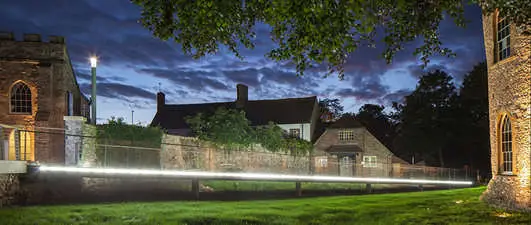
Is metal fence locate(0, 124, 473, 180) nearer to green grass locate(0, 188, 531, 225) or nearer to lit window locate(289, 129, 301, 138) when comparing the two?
green grass locate(0, 188, 531, 225)

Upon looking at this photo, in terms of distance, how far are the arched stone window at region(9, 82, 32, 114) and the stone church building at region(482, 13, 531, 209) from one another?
18.9 m

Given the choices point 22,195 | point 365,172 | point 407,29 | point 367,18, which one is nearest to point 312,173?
point 365,172

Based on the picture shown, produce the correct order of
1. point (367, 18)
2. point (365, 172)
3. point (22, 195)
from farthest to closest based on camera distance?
1. point (365, 172)
2. point (22, 195)
3. point (367, 18)

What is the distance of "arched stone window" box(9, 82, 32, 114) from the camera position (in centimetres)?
2389

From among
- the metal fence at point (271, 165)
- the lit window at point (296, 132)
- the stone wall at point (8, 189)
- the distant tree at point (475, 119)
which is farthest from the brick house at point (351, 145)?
the stone wall at point (8, 189)

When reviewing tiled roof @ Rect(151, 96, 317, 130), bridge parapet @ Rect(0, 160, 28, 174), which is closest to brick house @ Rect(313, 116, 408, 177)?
tiled roof @ Rect(151, 96, 317, 130)

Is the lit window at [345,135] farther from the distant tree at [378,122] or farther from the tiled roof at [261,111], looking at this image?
the distant tree at [378,122]

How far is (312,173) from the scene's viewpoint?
30.9m

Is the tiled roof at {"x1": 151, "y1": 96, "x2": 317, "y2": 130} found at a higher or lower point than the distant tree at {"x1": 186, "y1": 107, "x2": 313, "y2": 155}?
higher

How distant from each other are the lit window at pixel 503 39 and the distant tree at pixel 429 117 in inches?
1355

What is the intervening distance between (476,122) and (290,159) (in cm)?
2586

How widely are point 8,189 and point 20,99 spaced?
1019 cm

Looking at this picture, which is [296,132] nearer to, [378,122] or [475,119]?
[475,119]

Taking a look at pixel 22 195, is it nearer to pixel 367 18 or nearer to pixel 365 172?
pixel 367 18
